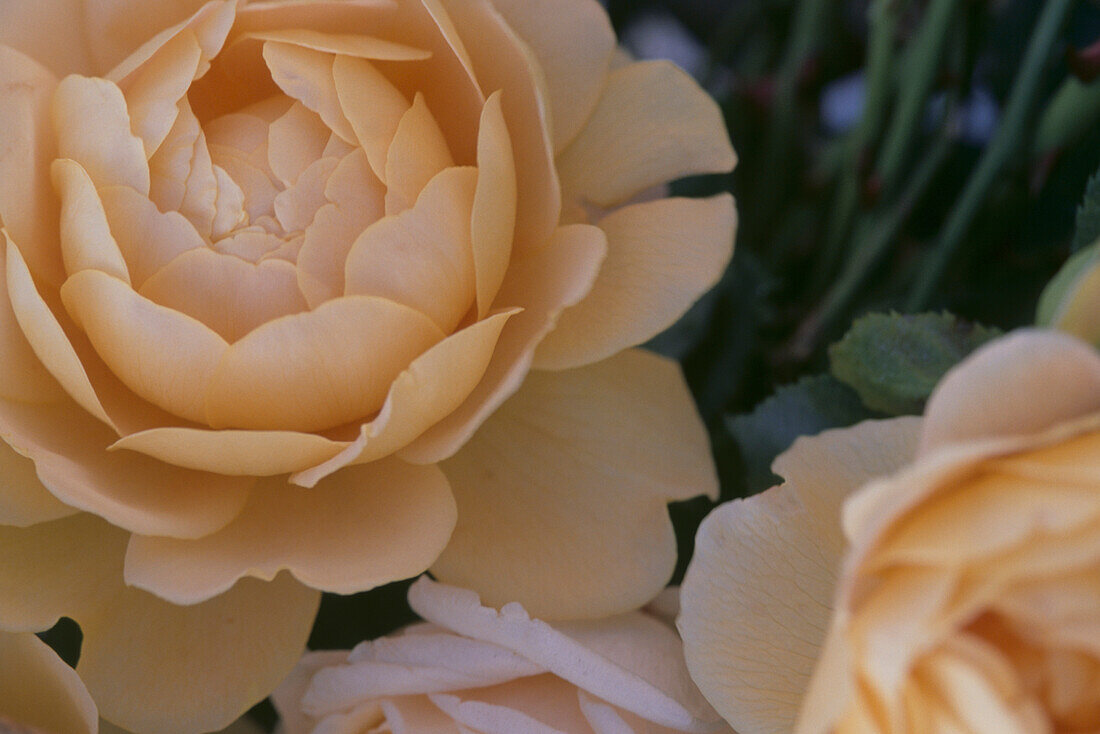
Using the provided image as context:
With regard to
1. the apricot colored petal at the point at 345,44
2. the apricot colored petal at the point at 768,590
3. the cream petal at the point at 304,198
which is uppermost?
the apricot colored petal at the point at 345,44

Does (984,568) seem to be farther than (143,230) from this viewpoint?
No

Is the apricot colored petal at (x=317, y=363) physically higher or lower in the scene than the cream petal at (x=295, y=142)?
lower

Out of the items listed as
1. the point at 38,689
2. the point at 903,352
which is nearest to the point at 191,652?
the point at 38,689

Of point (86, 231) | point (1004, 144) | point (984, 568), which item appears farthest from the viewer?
point (1004, 144)

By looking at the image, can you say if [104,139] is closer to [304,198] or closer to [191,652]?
[304,198]

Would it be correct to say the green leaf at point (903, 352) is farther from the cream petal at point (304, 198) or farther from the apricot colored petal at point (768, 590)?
the cream petal at point (304, 198)

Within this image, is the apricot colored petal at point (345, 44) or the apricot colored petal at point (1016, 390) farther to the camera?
the apricot colored petal at point (345, 44)

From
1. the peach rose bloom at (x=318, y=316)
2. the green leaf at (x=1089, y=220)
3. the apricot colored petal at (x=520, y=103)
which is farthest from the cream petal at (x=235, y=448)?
the green leaf at (x=1089, y=220)

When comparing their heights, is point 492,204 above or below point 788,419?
above
